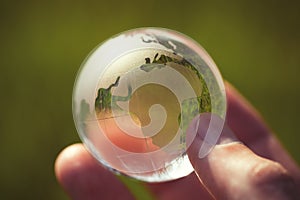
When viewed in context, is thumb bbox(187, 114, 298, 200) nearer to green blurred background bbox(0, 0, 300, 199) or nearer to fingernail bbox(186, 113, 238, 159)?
fingernail bbox(186, 113, 238, 159)

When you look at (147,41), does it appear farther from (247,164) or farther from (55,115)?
(55,115)

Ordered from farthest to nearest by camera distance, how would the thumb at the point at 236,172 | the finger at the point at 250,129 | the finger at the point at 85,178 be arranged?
the finger at the point at 250,129 < the finger at the point at 85,178 < the thumb at the point at 236,172

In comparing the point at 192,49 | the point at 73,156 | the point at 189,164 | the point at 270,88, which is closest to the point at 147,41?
the point at 192,49

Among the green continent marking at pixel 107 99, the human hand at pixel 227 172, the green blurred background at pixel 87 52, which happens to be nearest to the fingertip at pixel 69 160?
the human hand at pixel 227 172

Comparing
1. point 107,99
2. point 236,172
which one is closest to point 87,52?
point 107,99

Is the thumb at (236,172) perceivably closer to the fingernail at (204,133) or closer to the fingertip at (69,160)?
the fingernail at (204,133)

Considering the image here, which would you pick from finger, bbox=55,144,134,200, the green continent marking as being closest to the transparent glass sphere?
the green continent marking
